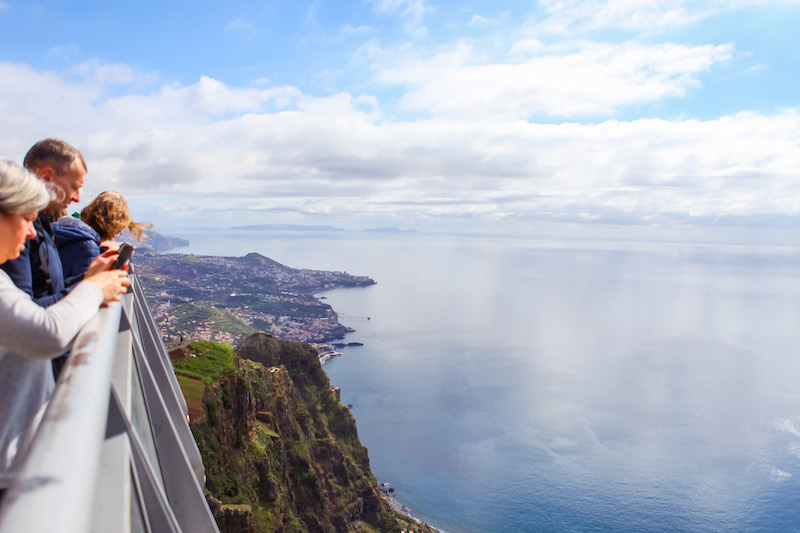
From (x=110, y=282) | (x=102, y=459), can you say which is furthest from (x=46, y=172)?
(x=102, y=459)

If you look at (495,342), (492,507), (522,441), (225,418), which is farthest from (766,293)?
(225,418)

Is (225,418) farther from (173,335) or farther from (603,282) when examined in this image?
(603,282)

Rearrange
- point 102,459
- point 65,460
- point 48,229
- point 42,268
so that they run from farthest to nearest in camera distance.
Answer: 1. point 48,229
2. point 42,268
3. point 102,459
4. point 65,460

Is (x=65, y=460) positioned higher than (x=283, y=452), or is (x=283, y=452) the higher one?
(x=65, y=460)

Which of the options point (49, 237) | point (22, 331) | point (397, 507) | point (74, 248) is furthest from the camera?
point (397, 507)

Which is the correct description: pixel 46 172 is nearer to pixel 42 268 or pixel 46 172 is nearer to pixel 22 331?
pixel 42 268

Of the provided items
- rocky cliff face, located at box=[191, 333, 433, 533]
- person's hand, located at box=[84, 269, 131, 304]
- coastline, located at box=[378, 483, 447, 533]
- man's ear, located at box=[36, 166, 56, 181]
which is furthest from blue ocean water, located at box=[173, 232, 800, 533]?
person's hand, located at box=[84, 269, 131, 304]

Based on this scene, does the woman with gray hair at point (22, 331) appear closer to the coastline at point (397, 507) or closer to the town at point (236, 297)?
the coastline at point (397, 507)

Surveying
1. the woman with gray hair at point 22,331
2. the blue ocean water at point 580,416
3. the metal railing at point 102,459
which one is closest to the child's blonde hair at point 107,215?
the metal railing at point 102,459
